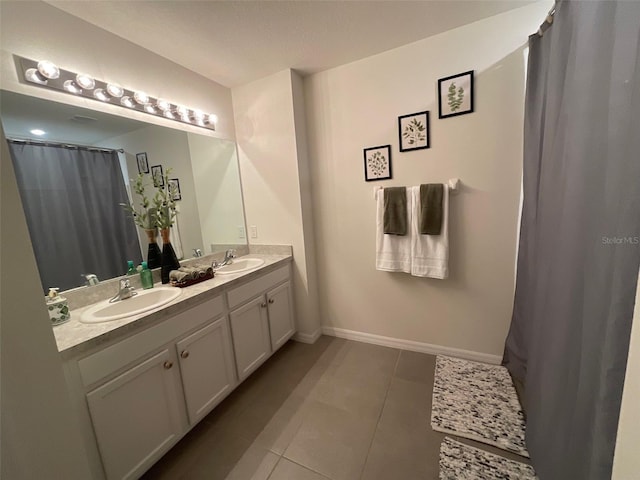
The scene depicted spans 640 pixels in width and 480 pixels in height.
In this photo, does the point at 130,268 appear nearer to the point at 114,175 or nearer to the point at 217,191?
the point at 114,175

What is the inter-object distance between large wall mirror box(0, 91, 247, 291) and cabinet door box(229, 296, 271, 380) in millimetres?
699

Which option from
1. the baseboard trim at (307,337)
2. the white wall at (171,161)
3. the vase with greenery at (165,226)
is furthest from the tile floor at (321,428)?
the white wall at (171,161)

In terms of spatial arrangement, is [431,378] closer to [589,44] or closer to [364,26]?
[589,44]

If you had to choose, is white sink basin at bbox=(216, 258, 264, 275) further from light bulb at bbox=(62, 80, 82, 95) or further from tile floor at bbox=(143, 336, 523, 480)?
light bulb at bbox=(62, 80, 82, 95)

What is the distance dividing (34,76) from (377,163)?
2.04 metres

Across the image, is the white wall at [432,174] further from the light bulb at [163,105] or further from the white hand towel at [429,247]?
the light bulb at [163,105]

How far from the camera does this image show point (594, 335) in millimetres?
774

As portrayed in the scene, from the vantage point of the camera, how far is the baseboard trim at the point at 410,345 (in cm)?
191

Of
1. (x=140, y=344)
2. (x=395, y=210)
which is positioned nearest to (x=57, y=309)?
(x=140, y=344)

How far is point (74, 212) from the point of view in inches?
54.7

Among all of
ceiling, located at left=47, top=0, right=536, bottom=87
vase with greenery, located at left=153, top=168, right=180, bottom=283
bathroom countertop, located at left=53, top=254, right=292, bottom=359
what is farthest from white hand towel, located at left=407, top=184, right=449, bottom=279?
vase with greenery, located at left=153, top=168, right=180, bottom=283

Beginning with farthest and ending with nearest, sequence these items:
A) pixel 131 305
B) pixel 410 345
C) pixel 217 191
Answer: pixel 217 191, pixel 410 345, pixel 131 305

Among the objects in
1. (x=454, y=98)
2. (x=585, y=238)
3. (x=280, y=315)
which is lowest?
(x=280, y=315)

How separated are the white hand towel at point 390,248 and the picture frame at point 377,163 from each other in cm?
15
